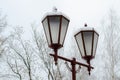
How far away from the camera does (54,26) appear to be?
489 cm

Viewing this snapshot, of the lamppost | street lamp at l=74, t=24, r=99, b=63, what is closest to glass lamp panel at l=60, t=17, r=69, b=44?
the lamppost

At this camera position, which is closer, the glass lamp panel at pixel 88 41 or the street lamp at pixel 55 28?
the street lamp at pixel 55 28

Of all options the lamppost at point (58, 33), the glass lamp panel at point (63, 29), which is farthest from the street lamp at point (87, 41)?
the glass lamp panel at point (63, 29)

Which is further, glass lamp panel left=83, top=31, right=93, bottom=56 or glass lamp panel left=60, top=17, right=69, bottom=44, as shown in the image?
glass lamp panel left=83, top=31, right=93, bottom=56

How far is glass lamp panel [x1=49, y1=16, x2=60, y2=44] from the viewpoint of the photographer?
15.9 feet

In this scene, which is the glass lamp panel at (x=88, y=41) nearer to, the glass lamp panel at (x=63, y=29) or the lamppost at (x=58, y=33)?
the lamppost at (x=58, y=33)

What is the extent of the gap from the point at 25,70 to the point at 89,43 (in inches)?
702

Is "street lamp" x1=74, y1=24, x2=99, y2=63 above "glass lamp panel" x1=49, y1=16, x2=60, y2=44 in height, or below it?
below

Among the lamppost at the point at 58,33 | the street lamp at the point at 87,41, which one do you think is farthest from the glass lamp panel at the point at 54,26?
the street lamp at the point at 87,41

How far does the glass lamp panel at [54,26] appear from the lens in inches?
191

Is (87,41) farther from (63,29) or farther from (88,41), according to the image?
(63,29)

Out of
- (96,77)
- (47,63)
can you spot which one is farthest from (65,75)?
(96,77)

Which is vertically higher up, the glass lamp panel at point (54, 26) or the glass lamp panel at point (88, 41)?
the glass lamp panel at point (54, 26)

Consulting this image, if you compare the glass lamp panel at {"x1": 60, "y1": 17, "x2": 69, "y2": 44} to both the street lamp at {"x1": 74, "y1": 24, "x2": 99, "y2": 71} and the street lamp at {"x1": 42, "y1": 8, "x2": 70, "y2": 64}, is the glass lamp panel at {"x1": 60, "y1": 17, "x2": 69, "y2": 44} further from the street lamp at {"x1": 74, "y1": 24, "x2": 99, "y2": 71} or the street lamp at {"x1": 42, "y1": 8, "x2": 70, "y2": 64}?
the street lamp at {"x1": 74, "y1": 24, "x2": 99, "y2": 71}
